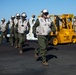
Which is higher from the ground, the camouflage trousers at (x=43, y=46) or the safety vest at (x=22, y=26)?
the safety vest at (x=22, y=26)

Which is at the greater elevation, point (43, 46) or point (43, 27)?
point (43, 27)

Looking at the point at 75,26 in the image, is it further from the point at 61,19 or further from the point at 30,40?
the point at 30,40

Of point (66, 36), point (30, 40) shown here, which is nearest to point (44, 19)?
point (66, 36)

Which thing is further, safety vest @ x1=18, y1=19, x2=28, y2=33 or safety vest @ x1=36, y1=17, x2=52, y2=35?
safety vest @ x1=18, y1=19, x2=28, y2=33

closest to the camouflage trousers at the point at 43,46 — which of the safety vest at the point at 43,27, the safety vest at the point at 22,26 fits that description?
the safety vest at the point at 43,27

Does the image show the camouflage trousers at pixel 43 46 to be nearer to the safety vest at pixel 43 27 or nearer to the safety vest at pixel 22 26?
the safety vest at pixel 43 27

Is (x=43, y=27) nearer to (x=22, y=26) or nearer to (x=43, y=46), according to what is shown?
(x=43, y=46)

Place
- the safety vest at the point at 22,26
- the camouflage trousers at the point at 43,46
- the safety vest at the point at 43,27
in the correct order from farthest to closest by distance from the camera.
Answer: the safety vest at the point at 22,26, the safety vest at the point at 43,27, the camouflage trousers at the point at 43,46

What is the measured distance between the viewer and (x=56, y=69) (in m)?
10.3

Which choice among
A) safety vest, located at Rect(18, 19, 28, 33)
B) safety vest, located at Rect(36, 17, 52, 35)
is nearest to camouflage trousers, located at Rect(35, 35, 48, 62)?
safety vest, located at Rect(36, 17, 52, 35)

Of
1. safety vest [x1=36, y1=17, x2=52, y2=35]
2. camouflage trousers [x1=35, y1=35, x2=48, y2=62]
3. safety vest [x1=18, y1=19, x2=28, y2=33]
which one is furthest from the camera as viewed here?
safety vest [x1=18, y1=19, x2=28, y2=33]

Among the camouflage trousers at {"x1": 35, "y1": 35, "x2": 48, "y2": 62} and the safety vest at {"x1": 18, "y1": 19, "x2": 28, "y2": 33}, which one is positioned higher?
the safety vest at {"x1": 18, "y1": 19, "x2": 28, "y2": 33}

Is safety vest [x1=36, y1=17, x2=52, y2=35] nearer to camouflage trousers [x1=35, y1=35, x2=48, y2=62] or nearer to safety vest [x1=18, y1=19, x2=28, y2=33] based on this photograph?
camouflage trousers [x1=35, y1=35, x2=48, y2=62]

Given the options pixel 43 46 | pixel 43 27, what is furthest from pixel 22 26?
pixel 43 46
